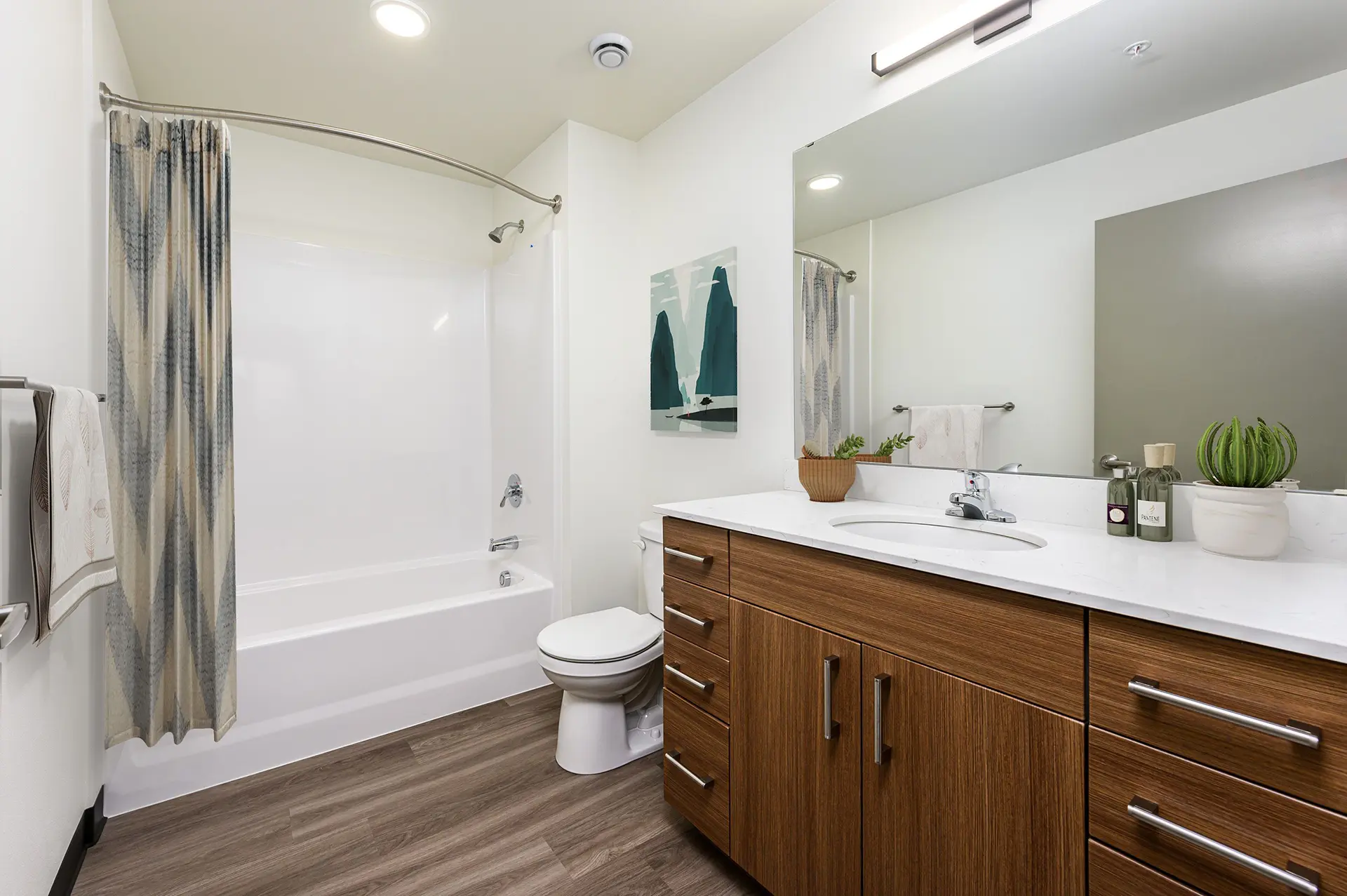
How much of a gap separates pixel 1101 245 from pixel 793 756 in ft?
4.38

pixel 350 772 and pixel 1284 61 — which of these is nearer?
pixel 1284 61

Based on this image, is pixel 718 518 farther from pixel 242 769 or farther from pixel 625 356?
pixel 242 769

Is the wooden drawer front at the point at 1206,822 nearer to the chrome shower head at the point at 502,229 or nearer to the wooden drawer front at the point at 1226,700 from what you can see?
the wooden drawer front at the point at 1226,700

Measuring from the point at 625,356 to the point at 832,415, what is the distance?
47.0 inches

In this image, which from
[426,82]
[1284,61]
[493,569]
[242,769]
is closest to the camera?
[1284,61]

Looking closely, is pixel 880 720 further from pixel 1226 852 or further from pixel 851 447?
pixel 851 447

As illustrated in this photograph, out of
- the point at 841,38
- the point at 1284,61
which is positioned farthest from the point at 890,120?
the point at 1284,61

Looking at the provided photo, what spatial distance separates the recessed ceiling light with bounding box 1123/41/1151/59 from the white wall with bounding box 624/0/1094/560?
0.23 m

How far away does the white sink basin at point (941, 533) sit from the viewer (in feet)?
4.42

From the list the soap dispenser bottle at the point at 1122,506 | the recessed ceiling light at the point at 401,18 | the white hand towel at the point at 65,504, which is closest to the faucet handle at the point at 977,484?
the soap dispenser bottle at the point at 1122,506

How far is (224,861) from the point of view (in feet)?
5.30

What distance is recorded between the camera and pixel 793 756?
1283mm

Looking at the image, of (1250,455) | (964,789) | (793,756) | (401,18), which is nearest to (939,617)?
(964,789)

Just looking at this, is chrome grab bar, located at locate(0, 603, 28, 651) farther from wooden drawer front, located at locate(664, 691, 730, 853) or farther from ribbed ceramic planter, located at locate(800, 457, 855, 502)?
ribbed ceramic planter, located at locate(800, 457, 855, 502)
